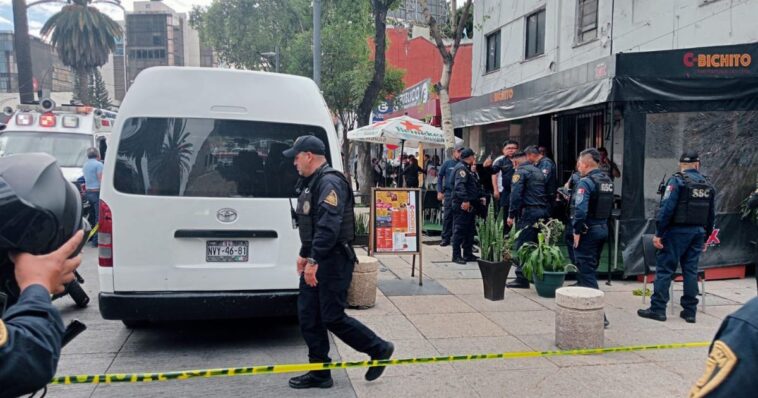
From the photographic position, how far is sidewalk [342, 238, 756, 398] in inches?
179

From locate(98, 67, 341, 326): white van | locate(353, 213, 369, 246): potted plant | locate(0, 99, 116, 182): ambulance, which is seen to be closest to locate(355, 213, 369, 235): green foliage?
locate(353, 213, 369, 246): potted plant

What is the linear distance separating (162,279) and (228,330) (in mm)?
1317

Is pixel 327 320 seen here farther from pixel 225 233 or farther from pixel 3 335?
pixel 3 335

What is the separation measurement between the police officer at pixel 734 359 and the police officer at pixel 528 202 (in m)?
6.68

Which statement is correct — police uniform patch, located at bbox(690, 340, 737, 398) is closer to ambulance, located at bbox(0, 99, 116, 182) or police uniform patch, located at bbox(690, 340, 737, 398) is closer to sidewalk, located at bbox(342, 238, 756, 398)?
sidewalk, located at bbox(342, 238, 756, 398)

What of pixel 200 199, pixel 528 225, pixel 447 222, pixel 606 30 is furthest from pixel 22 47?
pixel 528 225

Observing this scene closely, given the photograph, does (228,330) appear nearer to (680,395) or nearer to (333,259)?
(333,259)

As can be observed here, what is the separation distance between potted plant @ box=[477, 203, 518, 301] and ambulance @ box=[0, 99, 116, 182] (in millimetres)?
9216

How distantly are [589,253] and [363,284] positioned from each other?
2598mm

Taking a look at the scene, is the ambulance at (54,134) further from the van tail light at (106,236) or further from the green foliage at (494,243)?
the green foliage at (494,243)

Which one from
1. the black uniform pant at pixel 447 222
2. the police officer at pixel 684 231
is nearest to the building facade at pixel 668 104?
the police officer at pixel 684 231

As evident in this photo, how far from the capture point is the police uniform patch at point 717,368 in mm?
1337

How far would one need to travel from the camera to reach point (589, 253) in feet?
21.1

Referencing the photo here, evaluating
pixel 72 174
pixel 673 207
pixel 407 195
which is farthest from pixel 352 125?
pixel 673 207
